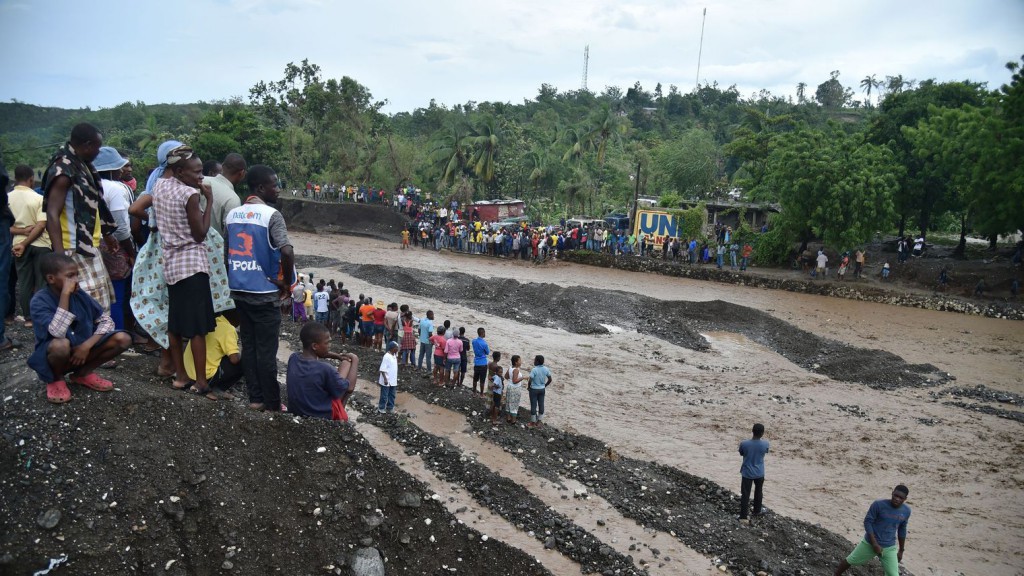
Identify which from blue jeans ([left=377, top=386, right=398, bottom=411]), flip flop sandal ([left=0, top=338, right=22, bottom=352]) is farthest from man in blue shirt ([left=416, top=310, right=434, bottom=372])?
flip flop sandal ([left=0, top=338, right=22, bottom=352])

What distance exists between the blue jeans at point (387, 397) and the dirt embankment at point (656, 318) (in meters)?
9.82

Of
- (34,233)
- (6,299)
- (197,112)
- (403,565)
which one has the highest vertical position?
(197,112)

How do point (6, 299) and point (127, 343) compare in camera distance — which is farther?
point (6, 299)

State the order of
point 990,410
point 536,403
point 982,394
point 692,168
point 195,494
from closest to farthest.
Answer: point 195,494 → point 536,403 → point 990,410 → point 982,394 → point 692,168

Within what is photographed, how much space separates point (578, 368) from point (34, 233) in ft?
39.7

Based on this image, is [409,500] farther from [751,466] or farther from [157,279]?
[751,466]

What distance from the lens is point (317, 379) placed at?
5715mm

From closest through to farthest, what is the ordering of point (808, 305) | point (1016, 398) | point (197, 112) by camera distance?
point (1016, 398)
point (808, 305)
point (197, 112)

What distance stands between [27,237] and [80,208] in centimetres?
138

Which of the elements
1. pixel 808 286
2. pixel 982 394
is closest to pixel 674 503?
pixel 982 394

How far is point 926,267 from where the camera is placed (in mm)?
26109

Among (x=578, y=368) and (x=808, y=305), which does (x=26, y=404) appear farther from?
(x=808, y=305)

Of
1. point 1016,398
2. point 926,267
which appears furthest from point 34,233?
point 926,267

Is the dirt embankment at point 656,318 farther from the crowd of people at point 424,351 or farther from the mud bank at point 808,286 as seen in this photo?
the mud bank at point 808,286
